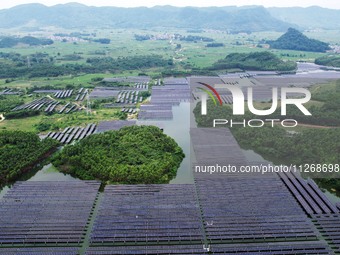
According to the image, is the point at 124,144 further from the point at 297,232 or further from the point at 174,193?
the point at 297,232

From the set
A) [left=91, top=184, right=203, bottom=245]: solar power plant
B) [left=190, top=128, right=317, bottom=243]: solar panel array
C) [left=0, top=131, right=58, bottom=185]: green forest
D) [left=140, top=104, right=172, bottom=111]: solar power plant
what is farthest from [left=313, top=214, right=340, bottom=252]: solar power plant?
[left=140, top=104, right=172, bottom=111]: solar power plant

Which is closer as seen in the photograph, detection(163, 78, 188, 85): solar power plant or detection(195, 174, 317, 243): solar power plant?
detection(195, 174, 317, 243): solar power plant

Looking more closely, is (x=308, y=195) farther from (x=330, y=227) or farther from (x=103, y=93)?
(x=103, y=93)

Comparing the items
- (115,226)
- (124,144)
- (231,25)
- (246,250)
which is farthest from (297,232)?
(231,25)

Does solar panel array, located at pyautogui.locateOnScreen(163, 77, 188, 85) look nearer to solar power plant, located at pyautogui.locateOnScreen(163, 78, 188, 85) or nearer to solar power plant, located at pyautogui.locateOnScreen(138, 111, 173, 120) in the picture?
solar power plant, located at pyautogui.locateOnScreen(163, 78, 188, 85)

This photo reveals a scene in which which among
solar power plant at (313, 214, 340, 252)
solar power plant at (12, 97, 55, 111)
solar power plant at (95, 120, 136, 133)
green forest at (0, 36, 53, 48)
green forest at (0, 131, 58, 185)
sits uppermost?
green forest at (0, 36, 53, 48)

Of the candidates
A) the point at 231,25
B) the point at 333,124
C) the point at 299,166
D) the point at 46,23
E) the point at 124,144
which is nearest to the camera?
the point at 299,166

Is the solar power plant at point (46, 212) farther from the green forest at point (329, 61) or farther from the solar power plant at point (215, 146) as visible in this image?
the green forest at point (329, 61)
